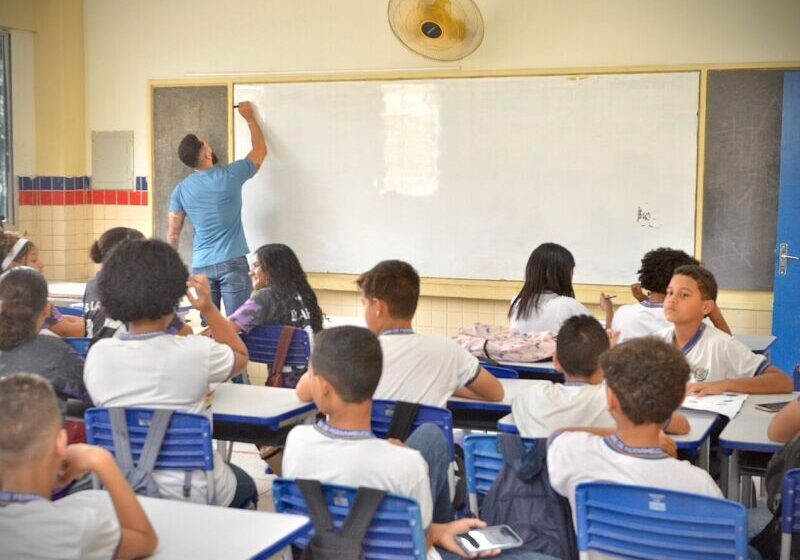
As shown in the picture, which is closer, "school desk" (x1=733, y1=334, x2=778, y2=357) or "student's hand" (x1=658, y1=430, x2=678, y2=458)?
"student's hand" (x1=658, y1=430, x2=678, y2=458)

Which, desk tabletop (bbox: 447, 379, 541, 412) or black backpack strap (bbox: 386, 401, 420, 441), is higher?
black backpack strap (bbox: 386, 401, 420, 441)

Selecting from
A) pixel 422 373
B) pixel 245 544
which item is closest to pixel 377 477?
pixel 245 544

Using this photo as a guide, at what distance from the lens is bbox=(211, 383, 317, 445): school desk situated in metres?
3.47

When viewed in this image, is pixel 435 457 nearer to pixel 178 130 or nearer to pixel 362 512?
pixel 362 512

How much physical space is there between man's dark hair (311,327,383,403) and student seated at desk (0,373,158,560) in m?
0.72

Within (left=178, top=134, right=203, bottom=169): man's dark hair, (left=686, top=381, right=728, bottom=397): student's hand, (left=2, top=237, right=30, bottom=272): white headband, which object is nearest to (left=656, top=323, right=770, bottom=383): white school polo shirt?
(left=686, top=381, right=728, bottom=397): student's hand

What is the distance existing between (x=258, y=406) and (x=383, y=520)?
1274 mm

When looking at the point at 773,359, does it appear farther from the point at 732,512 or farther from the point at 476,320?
the point at 732,512

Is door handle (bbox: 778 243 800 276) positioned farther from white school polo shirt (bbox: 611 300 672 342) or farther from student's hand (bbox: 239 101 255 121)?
student's hand (bbox: 239 101 255 121)

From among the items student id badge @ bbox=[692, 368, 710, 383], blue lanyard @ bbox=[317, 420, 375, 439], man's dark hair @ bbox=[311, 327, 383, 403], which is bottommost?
student id badge @ bbox=[692, 368, 710, 383]

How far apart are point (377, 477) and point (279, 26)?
5.51 m

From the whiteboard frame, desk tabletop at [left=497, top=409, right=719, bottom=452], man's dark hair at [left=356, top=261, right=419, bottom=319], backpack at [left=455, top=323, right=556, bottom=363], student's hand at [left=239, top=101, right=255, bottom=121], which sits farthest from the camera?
student's hand at [left=239, top=101, right=255, bottom=121]

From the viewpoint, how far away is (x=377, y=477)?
8.19 feet

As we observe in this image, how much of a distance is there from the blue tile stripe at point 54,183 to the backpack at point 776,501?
604cm
